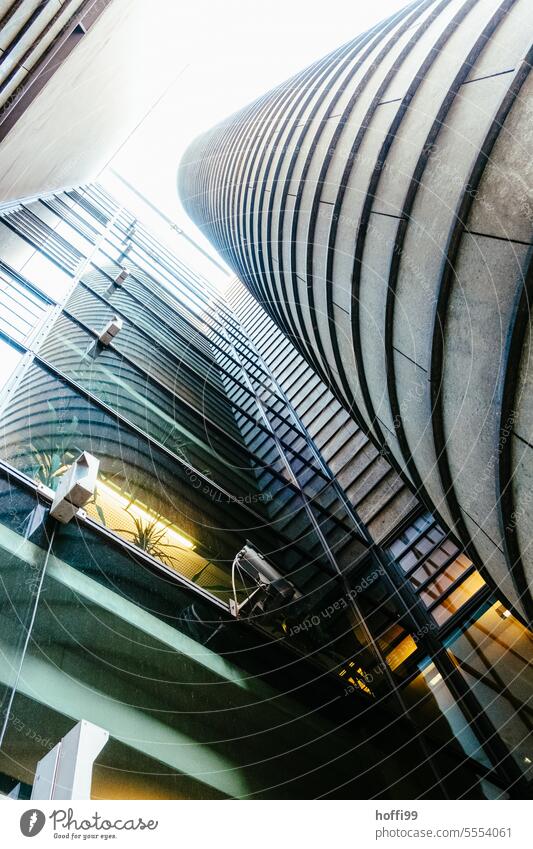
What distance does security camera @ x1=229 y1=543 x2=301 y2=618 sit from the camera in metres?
6.39

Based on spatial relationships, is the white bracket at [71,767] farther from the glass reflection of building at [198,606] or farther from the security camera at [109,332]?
the security camera at [109,332]

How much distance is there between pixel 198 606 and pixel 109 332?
5.01 meters

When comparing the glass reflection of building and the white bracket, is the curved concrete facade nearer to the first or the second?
the glass reflection of building

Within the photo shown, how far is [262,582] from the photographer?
6.74 meters

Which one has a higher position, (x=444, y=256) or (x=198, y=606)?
(x=444, y=256)

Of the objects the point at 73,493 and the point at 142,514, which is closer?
the point at 73,493

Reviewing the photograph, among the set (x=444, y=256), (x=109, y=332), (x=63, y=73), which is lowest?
(x=444, y=256)

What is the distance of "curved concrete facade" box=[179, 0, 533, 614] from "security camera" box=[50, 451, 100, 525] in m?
3.13

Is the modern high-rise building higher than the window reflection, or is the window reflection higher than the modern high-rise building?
the modern high-rise building

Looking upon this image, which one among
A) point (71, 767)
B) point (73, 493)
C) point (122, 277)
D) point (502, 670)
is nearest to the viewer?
point (71, 767)

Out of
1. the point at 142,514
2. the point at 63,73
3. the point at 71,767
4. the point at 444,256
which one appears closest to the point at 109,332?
→ the point at 63,73

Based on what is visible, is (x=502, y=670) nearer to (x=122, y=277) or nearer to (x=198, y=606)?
(x=198, y=606)

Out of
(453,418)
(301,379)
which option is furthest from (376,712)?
(301,379)

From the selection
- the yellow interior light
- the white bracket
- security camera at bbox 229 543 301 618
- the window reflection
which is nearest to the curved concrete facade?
the window reflection
